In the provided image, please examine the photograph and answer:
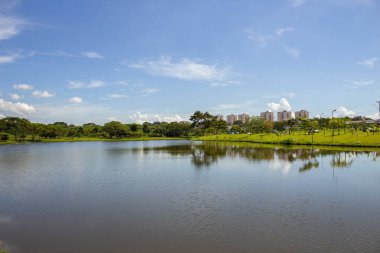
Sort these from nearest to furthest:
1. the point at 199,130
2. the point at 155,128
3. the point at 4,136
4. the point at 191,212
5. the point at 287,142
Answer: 1. the point at 191,212
2. the point at 287,142
3. the point at 4,136
4. the point at 199,130
5. the point at 155,128

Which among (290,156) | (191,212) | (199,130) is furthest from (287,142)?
(199,130)

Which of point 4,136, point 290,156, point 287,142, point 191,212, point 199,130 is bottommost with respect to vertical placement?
point 191,212

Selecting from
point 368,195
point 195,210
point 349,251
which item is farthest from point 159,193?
point 368,195

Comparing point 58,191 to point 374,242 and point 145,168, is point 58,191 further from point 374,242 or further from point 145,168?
point 374,242

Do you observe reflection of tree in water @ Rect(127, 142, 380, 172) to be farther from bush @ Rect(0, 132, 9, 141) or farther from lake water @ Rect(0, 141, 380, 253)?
bush @ Rect(0, 132, 9, 141)

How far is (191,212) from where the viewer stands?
16750mm

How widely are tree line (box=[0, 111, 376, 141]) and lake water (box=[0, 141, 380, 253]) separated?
232 ft

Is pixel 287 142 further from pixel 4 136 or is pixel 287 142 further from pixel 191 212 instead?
pixel 4 136

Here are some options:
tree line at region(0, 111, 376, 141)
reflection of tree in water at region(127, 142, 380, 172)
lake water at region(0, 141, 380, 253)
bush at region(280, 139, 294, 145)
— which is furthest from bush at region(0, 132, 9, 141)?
bush at region(280, 139, 294, 145)

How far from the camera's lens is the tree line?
103312mm

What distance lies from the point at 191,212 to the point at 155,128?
137227 mm

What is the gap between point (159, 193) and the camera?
2170 centimetres

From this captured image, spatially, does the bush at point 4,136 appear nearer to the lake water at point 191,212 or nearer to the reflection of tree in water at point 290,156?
the reflection of tree in water at point 290,156

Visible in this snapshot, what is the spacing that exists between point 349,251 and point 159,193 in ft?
43.4
